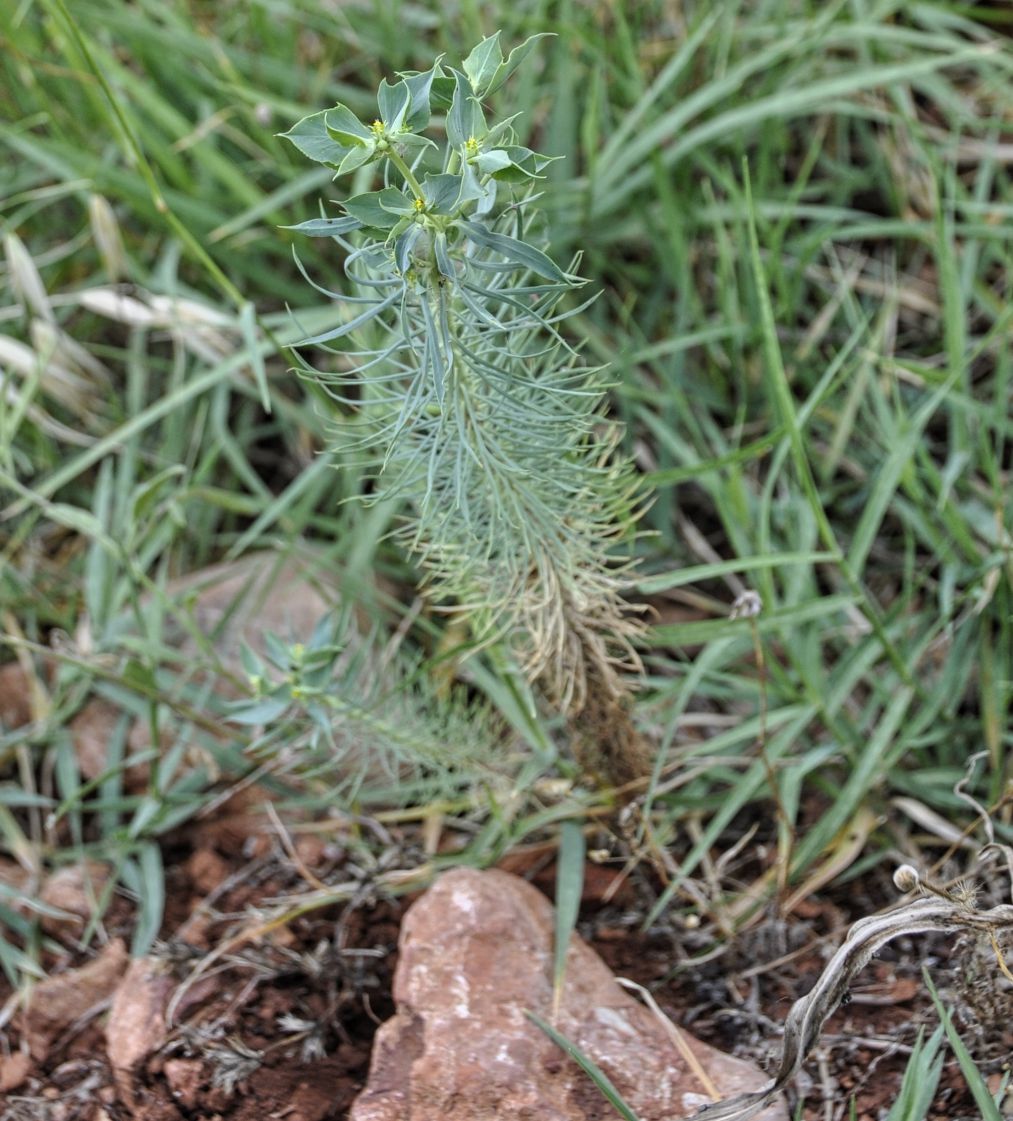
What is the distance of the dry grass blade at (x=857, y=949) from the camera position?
127 centimetres

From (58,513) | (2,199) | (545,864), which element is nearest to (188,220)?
(2,199)

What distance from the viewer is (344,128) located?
1031 millimetres

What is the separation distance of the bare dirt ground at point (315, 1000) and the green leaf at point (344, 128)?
1041mm

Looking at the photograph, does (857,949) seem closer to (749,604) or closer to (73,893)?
(749,604)

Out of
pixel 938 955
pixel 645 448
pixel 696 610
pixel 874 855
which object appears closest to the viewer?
pixel 938 955

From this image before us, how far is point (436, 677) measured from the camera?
6.29 feet

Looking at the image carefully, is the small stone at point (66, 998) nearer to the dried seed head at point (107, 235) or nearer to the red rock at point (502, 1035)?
the red rock at point (502, 1035)

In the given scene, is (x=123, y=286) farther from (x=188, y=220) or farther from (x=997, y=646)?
(x=997, y=646)

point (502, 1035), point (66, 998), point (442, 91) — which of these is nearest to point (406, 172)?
point (442, 91)

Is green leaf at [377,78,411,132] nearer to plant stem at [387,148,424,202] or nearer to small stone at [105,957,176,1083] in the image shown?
plant stem at [387,148,424,202]

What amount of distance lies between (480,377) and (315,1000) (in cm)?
88

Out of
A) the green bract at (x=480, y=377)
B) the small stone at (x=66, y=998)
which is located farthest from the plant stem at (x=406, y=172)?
the small stone at (x=66, y=998)

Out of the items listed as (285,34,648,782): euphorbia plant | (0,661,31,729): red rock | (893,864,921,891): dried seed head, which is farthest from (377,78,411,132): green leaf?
(0,661,31,729): red rock

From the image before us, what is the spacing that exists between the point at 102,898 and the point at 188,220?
124cm
